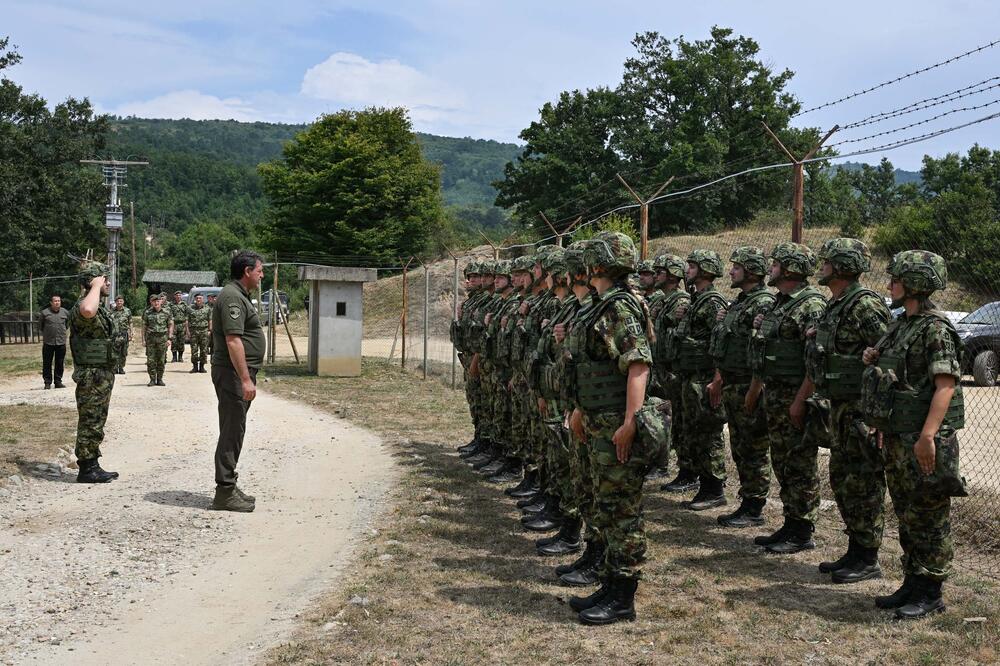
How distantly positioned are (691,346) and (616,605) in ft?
10.9

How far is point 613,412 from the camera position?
15.8ft

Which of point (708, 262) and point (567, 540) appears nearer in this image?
point (567, 540)

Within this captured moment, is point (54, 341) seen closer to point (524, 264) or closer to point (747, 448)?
point (524, 264)

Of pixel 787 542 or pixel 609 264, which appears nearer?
pixel 609 264

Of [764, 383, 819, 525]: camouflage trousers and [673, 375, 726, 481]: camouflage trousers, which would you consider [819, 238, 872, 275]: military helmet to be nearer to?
[764, 383, 819, 525]: camouflage trousers

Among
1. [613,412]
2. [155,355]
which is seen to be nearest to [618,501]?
[613,412]

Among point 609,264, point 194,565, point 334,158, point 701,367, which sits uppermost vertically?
point 334,158

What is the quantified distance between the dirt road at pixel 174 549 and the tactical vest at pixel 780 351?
3201mm

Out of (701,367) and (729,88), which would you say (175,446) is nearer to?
(701,367)

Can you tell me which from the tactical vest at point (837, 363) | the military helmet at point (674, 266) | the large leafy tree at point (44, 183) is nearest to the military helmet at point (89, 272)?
the military helmet at point (674, 266)

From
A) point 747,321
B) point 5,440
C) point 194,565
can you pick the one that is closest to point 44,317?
point 5,440

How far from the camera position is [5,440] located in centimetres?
990

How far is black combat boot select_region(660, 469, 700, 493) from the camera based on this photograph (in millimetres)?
8180

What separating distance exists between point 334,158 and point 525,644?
46.5 m
